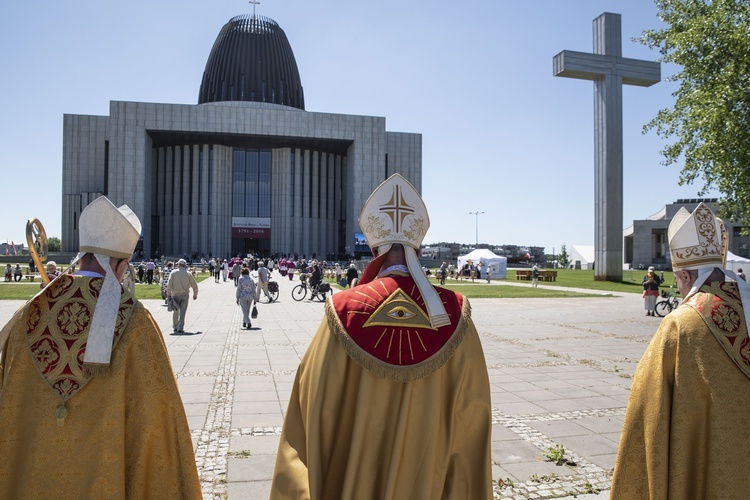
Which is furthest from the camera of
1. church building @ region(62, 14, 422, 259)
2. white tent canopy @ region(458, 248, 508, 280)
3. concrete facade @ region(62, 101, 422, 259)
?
church building @ region(62, 14, 422, 259)

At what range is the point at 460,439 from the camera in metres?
2.71

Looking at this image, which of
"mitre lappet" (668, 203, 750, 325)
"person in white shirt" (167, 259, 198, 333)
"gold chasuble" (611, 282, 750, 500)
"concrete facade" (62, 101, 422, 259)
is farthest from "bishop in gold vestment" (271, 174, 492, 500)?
"concrete facade" (62, 101, 422, 259)

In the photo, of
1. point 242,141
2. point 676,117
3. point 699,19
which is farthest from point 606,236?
point 242,141

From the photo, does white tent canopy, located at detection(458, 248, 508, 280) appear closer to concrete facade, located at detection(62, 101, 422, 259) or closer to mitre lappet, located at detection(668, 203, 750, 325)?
concrete facade, located at detection(62, 101, 422, 259)

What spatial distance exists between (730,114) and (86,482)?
61.1ft

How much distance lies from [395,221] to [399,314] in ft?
1.87

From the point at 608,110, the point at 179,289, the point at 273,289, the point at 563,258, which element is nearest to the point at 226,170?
the point at 608,110

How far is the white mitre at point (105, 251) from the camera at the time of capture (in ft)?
9.01

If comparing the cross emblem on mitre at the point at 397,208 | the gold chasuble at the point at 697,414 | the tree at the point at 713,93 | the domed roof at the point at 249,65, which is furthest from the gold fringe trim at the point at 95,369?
the domed roof at the point at 249,65

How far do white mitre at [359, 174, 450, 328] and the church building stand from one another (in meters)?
63.0

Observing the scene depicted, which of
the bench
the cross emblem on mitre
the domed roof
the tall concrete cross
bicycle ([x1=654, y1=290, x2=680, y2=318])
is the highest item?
the domed roof

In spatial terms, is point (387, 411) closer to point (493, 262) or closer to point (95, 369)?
point (95, 369)

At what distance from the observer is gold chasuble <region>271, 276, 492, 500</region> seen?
255cm

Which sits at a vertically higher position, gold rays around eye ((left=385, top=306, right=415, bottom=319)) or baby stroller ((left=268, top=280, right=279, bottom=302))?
gold rays around eye ((left=385, top=306, right=415, bottom=319))
